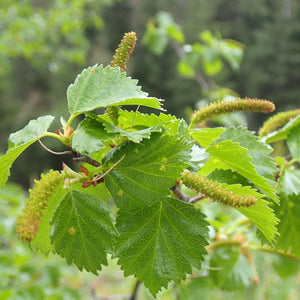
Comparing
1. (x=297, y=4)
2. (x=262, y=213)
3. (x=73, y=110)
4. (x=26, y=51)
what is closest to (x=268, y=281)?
(x=262, y=213)

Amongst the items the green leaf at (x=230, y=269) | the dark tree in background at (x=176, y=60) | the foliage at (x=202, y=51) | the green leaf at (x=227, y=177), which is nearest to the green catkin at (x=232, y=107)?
the green leaf at (x=227, y=177)

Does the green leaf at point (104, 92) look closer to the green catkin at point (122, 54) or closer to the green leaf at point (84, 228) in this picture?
the green catkin at point (122, 54)

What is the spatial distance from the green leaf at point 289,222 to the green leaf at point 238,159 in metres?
0.12

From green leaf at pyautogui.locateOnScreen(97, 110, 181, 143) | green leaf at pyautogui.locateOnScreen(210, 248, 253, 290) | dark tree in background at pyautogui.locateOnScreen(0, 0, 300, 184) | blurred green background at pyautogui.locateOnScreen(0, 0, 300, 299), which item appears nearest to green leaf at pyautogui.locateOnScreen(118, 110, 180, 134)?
green leaf at pyautogui.locateOnScreen(97, 110, 181, 143)

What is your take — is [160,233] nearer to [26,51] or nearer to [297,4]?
[26,51]

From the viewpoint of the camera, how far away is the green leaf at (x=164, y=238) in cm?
58

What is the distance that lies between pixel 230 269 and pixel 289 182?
467mm

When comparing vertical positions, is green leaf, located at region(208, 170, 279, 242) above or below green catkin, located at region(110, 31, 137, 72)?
below

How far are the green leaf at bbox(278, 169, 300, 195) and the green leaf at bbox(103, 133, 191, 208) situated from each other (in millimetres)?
227

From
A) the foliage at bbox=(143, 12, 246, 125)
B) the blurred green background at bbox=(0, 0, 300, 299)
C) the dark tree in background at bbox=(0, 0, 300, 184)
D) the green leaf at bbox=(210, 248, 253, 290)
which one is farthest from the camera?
the dark tree in background at bbox=(0, 0, 300, 184)

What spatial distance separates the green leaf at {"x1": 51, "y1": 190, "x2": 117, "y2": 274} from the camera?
1.84 ft

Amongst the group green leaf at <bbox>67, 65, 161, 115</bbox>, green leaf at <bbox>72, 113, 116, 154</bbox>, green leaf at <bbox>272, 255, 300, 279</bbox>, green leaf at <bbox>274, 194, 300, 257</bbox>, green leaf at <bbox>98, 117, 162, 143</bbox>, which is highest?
green leaf at <bbox>67, 65, 161, 115</bbox>

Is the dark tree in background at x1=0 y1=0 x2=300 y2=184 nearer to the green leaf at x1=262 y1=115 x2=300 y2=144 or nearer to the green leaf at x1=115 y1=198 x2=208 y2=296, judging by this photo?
the green leaf at x1=262 y1=115 x2=300 y2=144

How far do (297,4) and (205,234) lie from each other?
17445 mm
